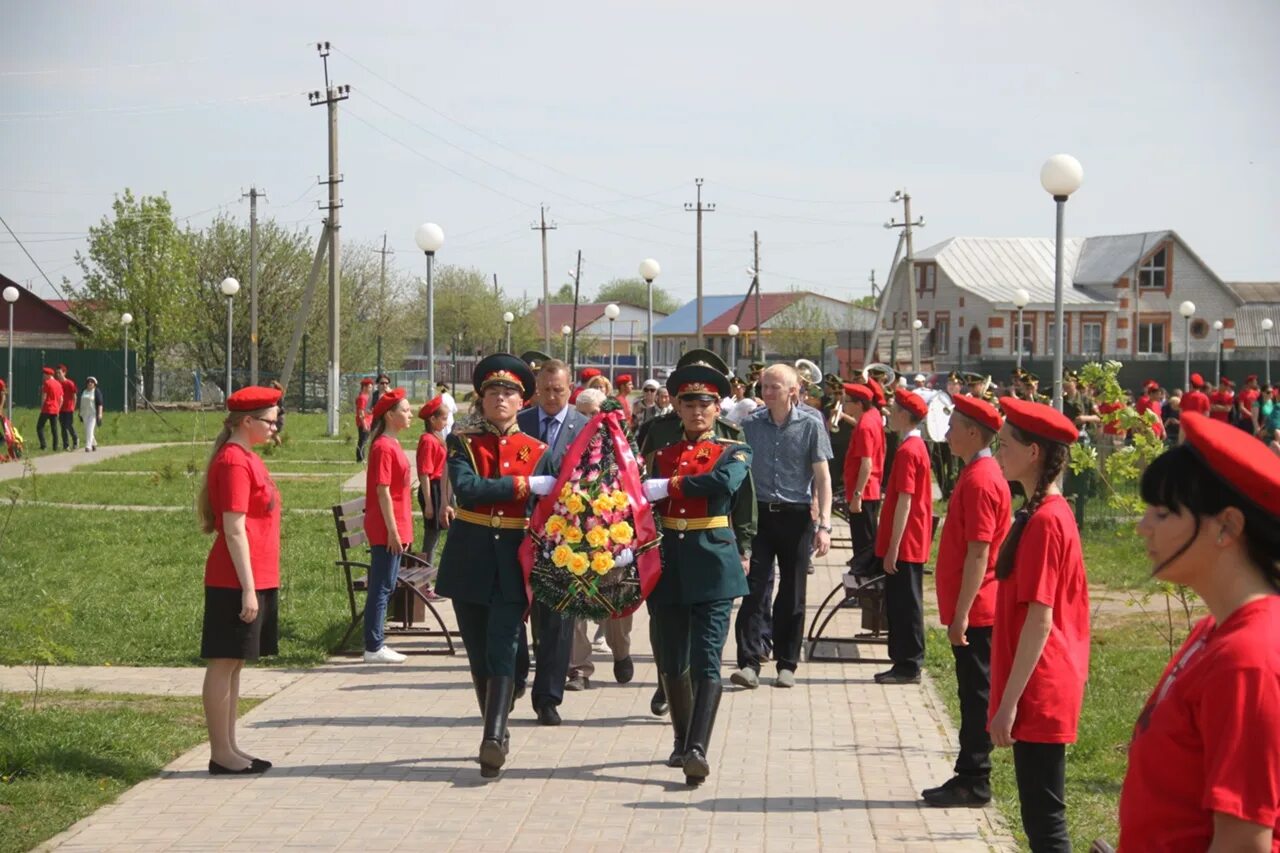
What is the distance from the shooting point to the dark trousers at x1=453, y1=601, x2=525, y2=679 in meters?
7.46

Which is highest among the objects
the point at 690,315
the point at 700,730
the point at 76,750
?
the point at 690,315

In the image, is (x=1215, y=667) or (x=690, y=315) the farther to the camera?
(x=690, y=315)

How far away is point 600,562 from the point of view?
7277mm

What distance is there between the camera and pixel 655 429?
30.2ft

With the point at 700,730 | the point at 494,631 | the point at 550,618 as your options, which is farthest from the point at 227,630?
the point at 700,730

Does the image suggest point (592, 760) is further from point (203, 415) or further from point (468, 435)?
point (203, 415)

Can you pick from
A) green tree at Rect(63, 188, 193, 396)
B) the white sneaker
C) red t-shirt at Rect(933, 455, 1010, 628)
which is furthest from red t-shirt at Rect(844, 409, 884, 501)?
green tree at Rect(63, 188, 193, 396)

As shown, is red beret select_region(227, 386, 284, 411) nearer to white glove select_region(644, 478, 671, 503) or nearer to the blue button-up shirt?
white glove select_region(644, 478, 671, 503)

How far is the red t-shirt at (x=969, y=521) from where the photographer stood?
20.8 feet

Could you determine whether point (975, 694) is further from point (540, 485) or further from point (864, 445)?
point (864, 445)

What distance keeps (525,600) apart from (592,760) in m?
0.92

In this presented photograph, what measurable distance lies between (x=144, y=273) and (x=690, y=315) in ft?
201

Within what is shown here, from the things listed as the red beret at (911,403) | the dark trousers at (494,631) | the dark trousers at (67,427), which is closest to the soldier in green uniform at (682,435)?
the dark trousers at (494,631)

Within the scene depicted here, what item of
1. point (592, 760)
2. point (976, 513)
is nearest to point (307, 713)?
point (592, 760)
